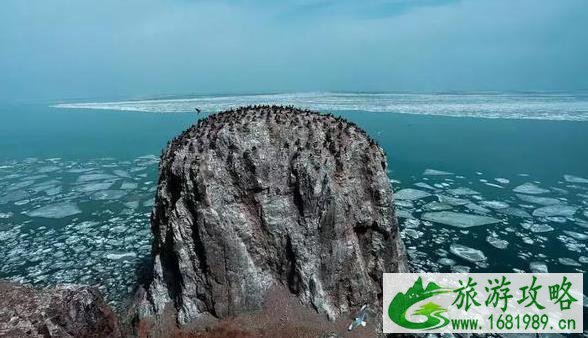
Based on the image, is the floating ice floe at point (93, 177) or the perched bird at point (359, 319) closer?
the perched bird at point (359, 319)

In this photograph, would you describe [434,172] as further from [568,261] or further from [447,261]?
[447,261]

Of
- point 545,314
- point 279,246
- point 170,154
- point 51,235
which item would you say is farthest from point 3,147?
point 545,314

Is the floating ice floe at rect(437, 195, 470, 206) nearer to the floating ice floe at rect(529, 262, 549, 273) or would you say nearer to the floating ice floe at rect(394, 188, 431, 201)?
the floating ice floe at rect(394, 188, 431, 201)

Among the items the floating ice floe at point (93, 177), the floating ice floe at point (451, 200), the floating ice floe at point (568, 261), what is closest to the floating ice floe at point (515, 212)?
the floating ice floe at point (451, 200)

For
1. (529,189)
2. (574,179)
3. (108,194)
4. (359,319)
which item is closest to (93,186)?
(108,194)

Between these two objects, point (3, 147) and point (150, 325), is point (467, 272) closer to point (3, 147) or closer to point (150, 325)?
point (150, 325)

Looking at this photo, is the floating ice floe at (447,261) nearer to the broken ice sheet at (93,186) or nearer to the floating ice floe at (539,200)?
the floating ice floe at (539,200)
